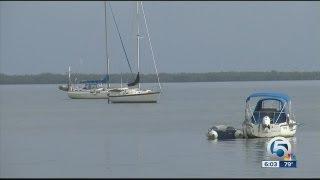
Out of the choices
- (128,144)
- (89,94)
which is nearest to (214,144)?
(128,144)

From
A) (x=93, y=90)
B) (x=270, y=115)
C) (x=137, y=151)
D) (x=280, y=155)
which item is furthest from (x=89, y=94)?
(x=280, y=155)

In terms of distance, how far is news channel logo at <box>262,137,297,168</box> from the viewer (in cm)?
3164

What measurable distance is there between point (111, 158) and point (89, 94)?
72.9m

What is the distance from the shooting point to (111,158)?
116 feet

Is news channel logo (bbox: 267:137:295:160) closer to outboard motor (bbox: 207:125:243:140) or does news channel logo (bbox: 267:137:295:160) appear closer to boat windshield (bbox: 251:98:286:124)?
boat windshield (bbox: 251:98:286:124)

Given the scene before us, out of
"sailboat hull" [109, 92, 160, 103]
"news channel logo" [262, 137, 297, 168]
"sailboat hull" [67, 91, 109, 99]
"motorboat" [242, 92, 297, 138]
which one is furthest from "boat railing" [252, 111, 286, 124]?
"sailboat hull" [67, 91, 109, 99]

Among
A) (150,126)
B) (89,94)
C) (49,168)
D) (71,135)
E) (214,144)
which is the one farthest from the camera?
(89,94)

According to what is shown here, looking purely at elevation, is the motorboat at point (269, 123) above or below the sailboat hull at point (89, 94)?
above

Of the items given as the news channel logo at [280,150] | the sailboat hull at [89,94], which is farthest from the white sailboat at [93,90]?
the news channel logo at [280,150]

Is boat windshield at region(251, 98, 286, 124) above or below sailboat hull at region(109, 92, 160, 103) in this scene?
above

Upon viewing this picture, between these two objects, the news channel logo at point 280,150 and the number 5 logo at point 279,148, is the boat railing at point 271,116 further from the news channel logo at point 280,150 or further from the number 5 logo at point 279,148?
the number 5 logo at point 279,148

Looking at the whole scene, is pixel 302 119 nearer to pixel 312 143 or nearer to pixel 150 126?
pixel 150 126

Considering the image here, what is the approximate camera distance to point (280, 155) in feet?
115

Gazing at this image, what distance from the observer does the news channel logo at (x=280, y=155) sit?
1246 inches
